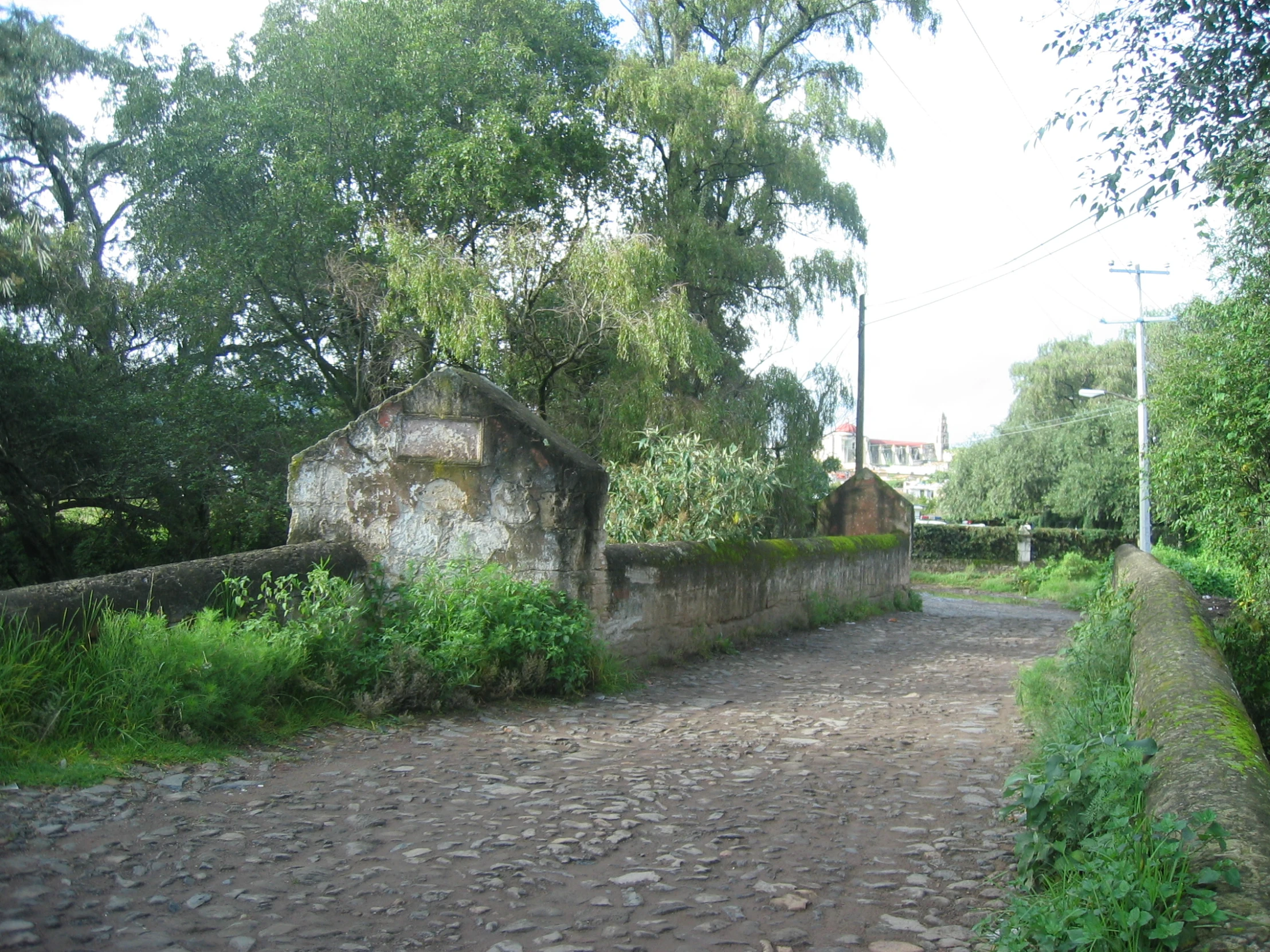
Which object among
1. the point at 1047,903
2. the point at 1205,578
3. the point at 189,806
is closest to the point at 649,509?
the point at 189,806

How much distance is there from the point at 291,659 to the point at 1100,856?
4.02 m

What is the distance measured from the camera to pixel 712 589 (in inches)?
360

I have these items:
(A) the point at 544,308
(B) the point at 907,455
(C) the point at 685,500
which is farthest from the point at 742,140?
(B) the point at 907,455

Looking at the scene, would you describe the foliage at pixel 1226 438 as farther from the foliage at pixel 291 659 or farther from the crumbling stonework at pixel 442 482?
the foliage at pixel 291 659

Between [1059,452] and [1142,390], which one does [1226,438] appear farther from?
[1059,452]

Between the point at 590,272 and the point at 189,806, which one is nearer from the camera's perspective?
the point at 189,806

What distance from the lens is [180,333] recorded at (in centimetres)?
1730

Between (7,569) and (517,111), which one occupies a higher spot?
(517,111)

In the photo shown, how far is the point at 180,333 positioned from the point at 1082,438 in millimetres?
32092

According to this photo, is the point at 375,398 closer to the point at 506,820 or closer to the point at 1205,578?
the point at 506,820

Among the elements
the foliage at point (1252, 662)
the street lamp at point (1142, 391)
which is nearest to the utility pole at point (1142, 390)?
the street lamp at point (1142, 391)

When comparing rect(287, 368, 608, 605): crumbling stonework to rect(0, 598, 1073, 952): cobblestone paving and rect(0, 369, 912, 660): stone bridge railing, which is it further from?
rect(0, 598, 1073, 952): cobblestone paving

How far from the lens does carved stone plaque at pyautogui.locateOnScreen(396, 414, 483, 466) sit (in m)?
6.86

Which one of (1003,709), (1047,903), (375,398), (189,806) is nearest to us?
(1047,903)
